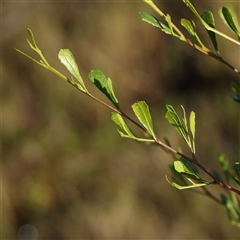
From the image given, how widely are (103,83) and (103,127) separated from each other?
1812mm

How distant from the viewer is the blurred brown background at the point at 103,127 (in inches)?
80.7

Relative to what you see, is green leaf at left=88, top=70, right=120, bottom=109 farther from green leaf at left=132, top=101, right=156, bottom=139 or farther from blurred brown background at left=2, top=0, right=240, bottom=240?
blurred brown background at left=2, top=0, right=240, bottom=240

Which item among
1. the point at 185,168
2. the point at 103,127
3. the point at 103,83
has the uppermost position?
the point at 103,83

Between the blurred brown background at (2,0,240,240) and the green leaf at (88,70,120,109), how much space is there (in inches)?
65.5

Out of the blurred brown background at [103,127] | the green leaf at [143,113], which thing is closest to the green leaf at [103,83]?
the green leaf at [143,113]

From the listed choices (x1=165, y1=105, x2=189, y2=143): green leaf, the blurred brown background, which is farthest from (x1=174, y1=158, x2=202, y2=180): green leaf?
the blurred brown background

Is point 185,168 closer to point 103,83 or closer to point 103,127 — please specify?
point 103,83

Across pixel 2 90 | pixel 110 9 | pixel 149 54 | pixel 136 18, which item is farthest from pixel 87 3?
pixel 2 90

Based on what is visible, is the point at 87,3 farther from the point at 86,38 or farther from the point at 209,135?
the point at 209,135

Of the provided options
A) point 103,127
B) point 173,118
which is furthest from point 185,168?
point 103,127

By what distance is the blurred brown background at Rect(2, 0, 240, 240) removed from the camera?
2051mm

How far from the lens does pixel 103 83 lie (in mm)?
409

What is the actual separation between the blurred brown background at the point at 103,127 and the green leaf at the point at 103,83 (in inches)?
65.5

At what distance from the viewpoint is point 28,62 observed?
2.22m
